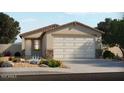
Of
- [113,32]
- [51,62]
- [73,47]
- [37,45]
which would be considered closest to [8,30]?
[37,45]

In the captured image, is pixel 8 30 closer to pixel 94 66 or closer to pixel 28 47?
pixel 28 47

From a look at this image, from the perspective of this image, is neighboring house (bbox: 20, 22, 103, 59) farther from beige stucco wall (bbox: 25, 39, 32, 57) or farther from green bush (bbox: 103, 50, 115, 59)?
green bush (bbox: 103, 50, 115, 59)

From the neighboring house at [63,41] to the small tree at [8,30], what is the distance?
328mm

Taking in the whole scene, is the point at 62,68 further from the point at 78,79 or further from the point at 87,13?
the point at 87,13

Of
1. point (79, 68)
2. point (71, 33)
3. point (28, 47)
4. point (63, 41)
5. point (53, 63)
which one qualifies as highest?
point (71, 33)

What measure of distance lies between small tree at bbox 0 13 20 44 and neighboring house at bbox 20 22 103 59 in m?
0.33

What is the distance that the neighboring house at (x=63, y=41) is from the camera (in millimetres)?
16859

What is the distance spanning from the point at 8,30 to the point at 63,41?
7.80 feet

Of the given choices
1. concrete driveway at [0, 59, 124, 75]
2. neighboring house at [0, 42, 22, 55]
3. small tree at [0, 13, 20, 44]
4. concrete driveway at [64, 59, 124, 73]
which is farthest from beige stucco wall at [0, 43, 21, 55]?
concrete driveway at [64, 59, 124, 73]

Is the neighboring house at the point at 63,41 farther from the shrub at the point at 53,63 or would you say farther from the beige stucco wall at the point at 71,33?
the shrub at the point at 53,63

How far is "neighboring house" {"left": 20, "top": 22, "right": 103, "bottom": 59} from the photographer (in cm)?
1686

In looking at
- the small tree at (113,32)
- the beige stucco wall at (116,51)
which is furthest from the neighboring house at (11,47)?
the beige stucco wall at (116,51)

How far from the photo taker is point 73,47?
1780cm
